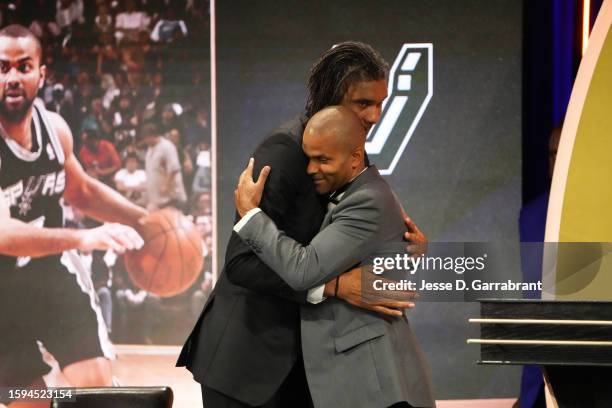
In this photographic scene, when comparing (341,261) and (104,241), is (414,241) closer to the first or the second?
(341,261)

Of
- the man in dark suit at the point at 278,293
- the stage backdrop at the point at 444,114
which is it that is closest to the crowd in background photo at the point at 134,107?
the stage backdrop at the point at 444,114

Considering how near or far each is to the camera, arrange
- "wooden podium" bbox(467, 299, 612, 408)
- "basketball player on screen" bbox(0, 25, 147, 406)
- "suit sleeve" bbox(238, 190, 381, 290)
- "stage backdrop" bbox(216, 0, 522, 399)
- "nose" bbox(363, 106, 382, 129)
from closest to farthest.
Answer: "wooden podium" bbox(467, 299, 612, 408) → "suit sleeve" bbox(238, 190, 381, 290) → "nose" bbox(363, 106, 382, 129) → "stage backdrop" bbox(216, 0, 522, 399) → "basketball player on screen" bbox(0, 25, 147, 406)

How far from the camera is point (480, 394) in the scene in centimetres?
457

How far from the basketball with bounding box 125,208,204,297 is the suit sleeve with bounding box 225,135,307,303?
2251 mm

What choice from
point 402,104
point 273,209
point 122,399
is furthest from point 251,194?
point 402,104

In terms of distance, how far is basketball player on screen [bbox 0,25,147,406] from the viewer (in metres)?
4.65

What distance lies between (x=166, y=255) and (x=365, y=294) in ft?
8.06

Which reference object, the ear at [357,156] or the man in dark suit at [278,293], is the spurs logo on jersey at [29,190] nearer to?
the man in dark suit at [278,293]

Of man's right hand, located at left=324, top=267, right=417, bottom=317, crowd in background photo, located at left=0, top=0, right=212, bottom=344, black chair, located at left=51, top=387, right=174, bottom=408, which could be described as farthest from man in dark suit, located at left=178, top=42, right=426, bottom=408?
crowd in background photo, located at left=0, top=0, right=212, bottom=344

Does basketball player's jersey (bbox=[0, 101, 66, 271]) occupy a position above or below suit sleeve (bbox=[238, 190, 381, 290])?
below

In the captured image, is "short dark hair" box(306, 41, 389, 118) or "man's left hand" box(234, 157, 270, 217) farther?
"short dark hair" box(306, 41, 389, 118)

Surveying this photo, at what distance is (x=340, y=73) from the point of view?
250cm

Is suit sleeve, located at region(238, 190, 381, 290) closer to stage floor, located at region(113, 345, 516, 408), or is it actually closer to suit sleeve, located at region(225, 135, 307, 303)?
suit sleeve, located at region(225, 135, 307, 303)

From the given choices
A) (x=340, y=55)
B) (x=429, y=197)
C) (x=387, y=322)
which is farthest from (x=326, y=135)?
Result: (x=429, y=197)
